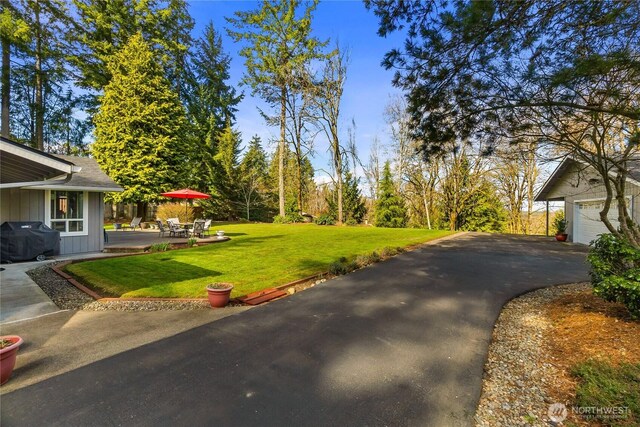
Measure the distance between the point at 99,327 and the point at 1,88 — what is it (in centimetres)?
2529

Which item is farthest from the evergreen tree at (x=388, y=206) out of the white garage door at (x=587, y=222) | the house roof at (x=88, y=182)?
the house roof at (x=88, y=182)

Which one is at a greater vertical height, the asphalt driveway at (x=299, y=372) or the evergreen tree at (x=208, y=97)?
the evergreen tree at (x=208, y=97)

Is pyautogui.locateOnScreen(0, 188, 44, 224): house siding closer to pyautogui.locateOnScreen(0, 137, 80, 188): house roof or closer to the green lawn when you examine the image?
pyautogui.locateOnScreen(0, 137, 80, 188): house roof

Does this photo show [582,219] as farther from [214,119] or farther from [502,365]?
[214,119]

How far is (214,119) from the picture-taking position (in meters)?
29.2

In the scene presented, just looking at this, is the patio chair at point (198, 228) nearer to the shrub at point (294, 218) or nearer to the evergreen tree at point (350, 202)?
the shrub at point (294, 218)

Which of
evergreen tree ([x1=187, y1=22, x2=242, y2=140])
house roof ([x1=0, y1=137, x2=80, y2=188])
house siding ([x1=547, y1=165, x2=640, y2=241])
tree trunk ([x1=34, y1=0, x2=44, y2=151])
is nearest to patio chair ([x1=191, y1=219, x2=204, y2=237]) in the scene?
house roof ([x1=0, y1=137, x2=80, y2=188])

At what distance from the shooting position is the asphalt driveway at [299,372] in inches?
99.0

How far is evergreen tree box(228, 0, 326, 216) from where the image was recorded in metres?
23.1

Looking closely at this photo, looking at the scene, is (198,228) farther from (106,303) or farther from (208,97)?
(208,97)

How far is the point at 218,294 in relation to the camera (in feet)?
16.6

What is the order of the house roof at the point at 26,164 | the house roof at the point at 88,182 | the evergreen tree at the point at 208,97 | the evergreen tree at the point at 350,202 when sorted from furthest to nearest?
Result: the evergreen tree at the point at 208,97 → the evergreen tree at the point at 350,202 → the house roof at the point at 88,182 → the house roof at the point at 26,164

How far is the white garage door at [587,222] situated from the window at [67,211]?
20104 mm

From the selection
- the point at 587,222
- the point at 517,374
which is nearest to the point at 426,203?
the point at 587,222
